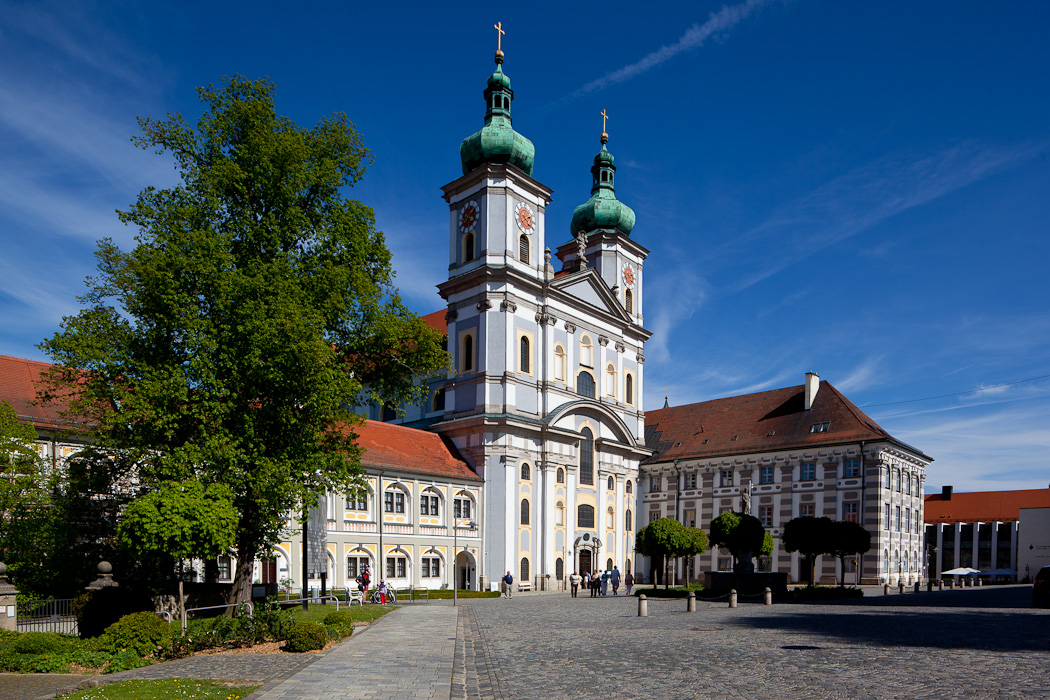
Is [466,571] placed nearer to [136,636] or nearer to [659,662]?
[136,636]

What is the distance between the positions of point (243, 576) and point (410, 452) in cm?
2416

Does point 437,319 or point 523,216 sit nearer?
point 523,216

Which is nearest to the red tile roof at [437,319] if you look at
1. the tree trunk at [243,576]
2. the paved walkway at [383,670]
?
the tree trunk at [243,576]

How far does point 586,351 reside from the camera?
2172 inches

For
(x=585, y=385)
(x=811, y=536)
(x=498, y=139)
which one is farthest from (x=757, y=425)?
(x=498, y=139)

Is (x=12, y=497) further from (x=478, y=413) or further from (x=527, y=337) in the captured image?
(x=527, y=337)

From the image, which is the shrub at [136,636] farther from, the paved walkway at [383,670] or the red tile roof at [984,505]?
the red tile roof at [984,505]

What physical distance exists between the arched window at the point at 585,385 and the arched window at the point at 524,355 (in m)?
4.92

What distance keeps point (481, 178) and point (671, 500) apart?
109ft

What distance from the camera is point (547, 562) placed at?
161 feet

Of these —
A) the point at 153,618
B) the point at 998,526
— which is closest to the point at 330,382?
the point at 153,618

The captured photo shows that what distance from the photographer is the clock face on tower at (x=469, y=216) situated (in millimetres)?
51406

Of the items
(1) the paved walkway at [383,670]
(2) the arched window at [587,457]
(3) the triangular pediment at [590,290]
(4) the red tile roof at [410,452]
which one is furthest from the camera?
(3) the triangular pediment at [590,290]

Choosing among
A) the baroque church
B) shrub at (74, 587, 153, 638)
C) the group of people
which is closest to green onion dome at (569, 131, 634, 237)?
the baroque church
